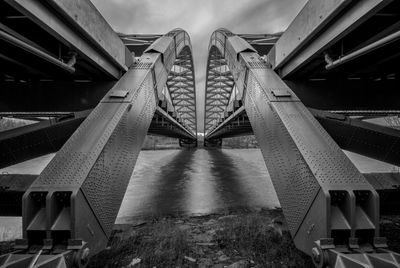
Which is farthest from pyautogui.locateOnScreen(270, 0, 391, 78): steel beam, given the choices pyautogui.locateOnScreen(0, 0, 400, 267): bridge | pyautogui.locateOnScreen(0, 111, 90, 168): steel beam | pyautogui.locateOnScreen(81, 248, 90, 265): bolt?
pyautogui.locateOnScreen(0, 111, 90, 168): steel beam

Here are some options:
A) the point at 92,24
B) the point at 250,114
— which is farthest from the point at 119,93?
the point at 250,114

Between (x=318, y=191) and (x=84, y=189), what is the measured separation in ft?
9.75

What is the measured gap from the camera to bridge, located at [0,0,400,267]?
7.82 ft

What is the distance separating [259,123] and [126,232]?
3707 mm

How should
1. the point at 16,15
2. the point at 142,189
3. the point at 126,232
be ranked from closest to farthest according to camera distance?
the point at 16,15
the point at 126,232
the point at 142,189

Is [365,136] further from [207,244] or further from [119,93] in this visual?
[119,93]

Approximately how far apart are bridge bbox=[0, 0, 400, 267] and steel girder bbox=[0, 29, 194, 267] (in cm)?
2

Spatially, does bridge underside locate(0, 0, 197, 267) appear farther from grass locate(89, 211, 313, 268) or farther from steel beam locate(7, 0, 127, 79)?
grass locate(89, 211, 313, 268)

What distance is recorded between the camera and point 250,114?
5.73 m

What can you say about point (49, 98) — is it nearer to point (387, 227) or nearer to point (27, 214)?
point (27, 214)

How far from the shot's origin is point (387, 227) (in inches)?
166

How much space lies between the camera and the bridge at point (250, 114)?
7.82 ft

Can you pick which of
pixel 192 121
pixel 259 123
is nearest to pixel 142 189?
pixel 259 123

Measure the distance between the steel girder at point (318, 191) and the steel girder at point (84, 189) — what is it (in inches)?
108
